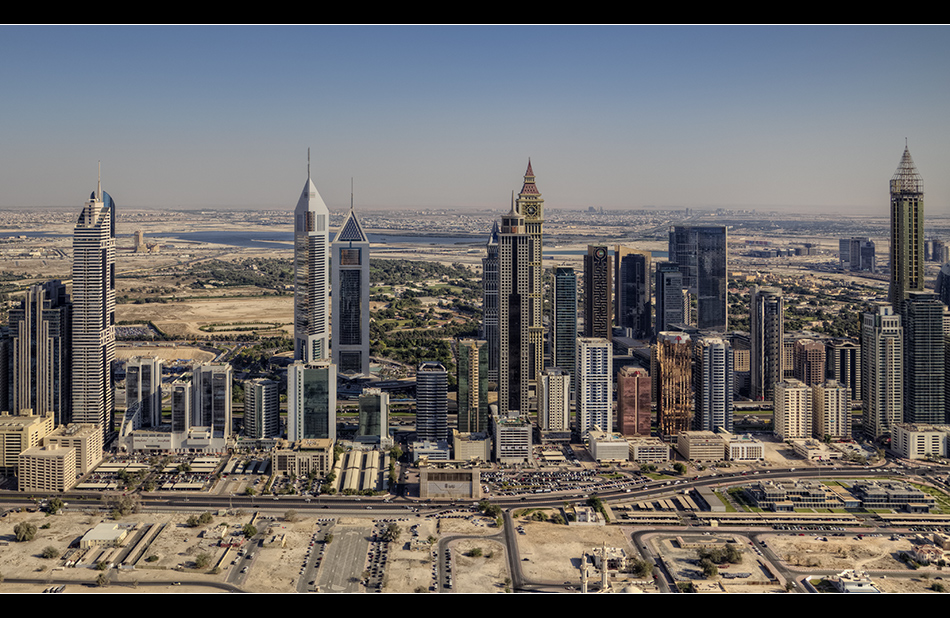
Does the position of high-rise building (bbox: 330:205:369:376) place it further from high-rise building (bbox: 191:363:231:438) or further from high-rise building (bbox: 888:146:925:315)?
high-rise building (bbox: 888:146:925:315)

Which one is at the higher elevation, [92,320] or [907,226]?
[907,226]

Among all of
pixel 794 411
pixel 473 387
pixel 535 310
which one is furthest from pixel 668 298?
pixel 473 387

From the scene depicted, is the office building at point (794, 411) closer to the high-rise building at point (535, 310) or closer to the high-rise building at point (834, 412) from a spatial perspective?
the high-rise building at point (834, 412)

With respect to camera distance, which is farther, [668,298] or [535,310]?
[668,298]

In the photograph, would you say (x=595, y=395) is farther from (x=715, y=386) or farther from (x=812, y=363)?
(x=812, y=363)

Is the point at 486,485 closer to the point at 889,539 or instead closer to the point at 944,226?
the point at 889,539
